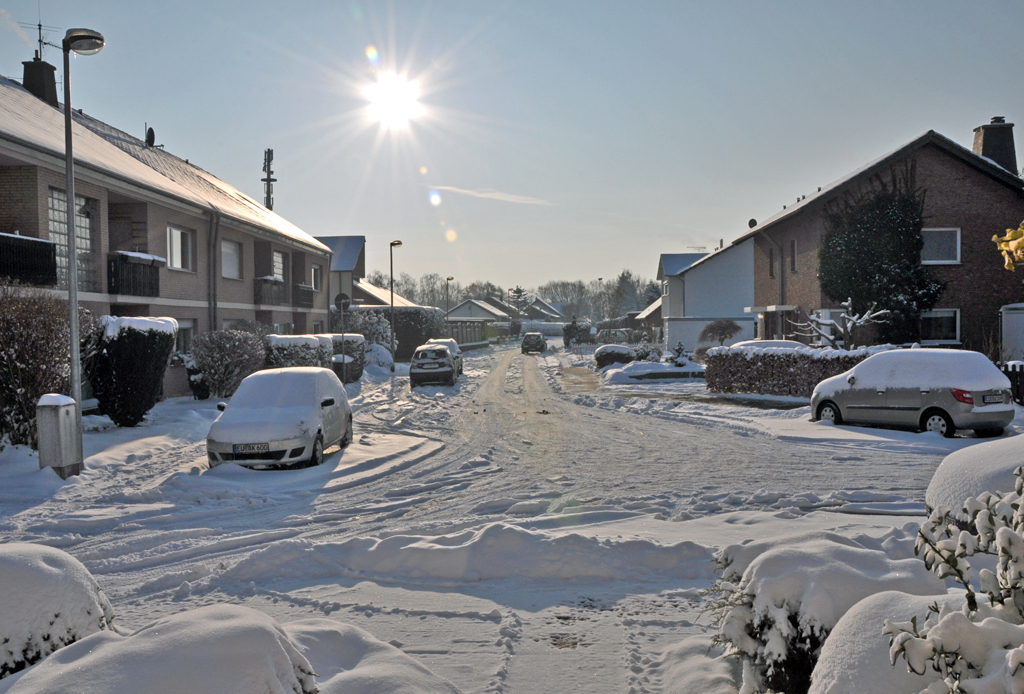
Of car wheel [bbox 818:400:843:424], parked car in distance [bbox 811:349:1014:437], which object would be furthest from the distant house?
parked car in distance [bbox 811:349:1014:437]

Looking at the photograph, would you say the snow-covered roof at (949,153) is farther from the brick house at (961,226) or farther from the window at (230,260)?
the window at (230,260)

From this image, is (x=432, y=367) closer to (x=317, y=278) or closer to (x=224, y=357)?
A: (x=224, y=357)

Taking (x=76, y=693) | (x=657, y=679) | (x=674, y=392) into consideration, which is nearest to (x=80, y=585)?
(x=76, y=693)

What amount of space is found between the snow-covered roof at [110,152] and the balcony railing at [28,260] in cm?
212

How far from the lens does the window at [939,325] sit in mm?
25672

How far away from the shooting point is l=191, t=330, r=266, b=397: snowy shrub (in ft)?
65.1

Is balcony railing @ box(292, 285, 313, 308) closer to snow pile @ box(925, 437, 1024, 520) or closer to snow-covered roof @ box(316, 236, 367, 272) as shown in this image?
snow-covered roof @ box(316, 236, 367, 272)

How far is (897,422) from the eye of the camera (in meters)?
14.2

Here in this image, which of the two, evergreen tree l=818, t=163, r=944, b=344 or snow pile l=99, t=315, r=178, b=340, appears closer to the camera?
snow pile l=99, t=315, r=178, b=340

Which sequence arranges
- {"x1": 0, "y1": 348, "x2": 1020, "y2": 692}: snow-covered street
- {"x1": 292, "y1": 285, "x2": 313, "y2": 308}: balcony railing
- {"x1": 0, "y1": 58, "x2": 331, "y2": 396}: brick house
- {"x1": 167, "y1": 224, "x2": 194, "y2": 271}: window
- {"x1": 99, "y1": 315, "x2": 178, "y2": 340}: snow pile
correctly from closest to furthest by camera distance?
{"x1": 0, "y1": 348, "x2": 1020, "y2": 692}: snow-covered street, {"x1": 99, "y1": 315, "x2": 178, "y2": 340}: snow pile, {"x1": 0, "y1": 58, "x2": 331, "y2": 396}: brick house, {"x1": 167, "y1": 224, "x2": 194, "y2": 271}: window, {"x1": 292, "y1": 285, "x2": 313, "y2": 308}: balcony railing

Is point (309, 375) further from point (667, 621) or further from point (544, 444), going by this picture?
point (667, 621)

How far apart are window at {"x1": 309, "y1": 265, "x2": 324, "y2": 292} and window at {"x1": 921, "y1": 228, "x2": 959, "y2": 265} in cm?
2784

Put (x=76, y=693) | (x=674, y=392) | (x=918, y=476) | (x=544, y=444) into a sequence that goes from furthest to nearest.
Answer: (x=674, y=392) < (x=544, y=444) < (x=918, y=476) < (x=76, y=693)

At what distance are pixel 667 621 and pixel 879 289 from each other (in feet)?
77.5
